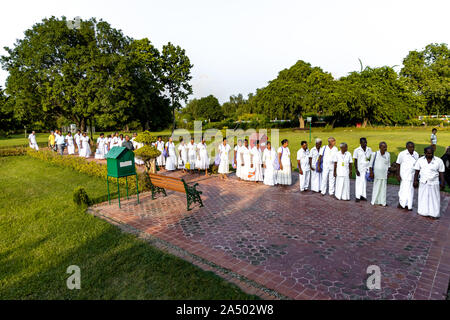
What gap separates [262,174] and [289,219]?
4.56 metres

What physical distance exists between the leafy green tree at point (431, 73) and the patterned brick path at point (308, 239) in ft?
163

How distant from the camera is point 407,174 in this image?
731cm

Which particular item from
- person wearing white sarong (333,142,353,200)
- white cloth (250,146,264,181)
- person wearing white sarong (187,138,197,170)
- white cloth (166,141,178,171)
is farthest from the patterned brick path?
white cloth (166,141,178,171)

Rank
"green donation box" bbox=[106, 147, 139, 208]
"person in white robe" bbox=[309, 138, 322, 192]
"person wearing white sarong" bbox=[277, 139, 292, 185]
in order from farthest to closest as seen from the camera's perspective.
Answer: "person wearing white sarong" bbox=[277, 139, 292, 185]
"person in white robe" bbox=[309, 138, 322, 192]
"green donation box" bbox=[106, 147, 139, 208]

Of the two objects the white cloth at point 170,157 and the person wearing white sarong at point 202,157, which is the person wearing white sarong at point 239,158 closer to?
the person wearing white sarong at point 202,157

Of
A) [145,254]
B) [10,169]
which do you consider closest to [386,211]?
[145,254]

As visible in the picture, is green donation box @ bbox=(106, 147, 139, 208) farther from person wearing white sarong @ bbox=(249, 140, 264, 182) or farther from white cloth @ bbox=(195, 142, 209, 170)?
person wearing white sarong @ bbox=(249, 140, 264, 182)

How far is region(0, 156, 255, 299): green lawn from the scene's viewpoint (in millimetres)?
4168

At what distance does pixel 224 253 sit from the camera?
209 inches

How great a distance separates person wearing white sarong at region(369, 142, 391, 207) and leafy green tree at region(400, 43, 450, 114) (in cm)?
5083

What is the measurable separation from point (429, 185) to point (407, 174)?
61 cm

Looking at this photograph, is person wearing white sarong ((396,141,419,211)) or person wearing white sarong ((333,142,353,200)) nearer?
person wearing white sarong ((396,141,419,211))

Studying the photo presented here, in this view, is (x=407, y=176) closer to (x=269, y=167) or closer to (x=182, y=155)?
(x=269, y=167)

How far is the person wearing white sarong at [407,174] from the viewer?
723cm
